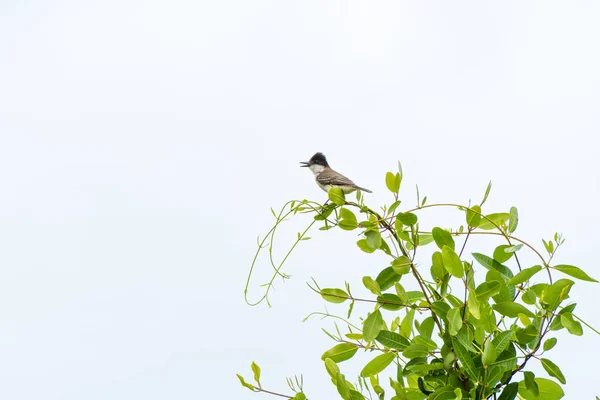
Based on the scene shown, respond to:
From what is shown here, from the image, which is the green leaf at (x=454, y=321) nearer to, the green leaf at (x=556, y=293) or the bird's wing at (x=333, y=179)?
the green leaf at (x=556, y=293)

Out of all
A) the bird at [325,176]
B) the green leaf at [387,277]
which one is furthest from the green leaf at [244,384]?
the bird at [325,176]

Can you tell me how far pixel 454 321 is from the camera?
281 cm

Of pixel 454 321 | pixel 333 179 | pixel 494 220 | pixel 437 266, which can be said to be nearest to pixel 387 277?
pixel 437 266

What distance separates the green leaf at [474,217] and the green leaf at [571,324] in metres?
0.50

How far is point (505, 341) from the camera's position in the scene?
2803 millimetres

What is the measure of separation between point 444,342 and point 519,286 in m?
0.36

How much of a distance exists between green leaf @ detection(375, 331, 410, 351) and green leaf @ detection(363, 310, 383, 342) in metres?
0.05

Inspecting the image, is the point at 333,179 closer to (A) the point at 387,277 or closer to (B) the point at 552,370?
(A) the point at 387,277

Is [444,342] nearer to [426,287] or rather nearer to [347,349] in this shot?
[426,287]

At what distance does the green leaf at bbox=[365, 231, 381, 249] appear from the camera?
3.05 meters

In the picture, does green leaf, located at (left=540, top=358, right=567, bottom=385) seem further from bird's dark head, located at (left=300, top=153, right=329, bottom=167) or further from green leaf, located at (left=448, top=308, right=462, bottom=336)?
bird's dark head, located at (left=300, top=153, right=329, bottom=167)

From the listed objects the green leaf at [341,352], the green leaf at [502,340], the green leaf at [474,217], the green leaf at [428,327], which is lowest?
the green leaf at [502,340]

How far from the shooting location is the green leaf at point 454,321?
2799 mm

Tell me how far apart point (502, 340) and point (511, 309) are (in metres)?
0.18
